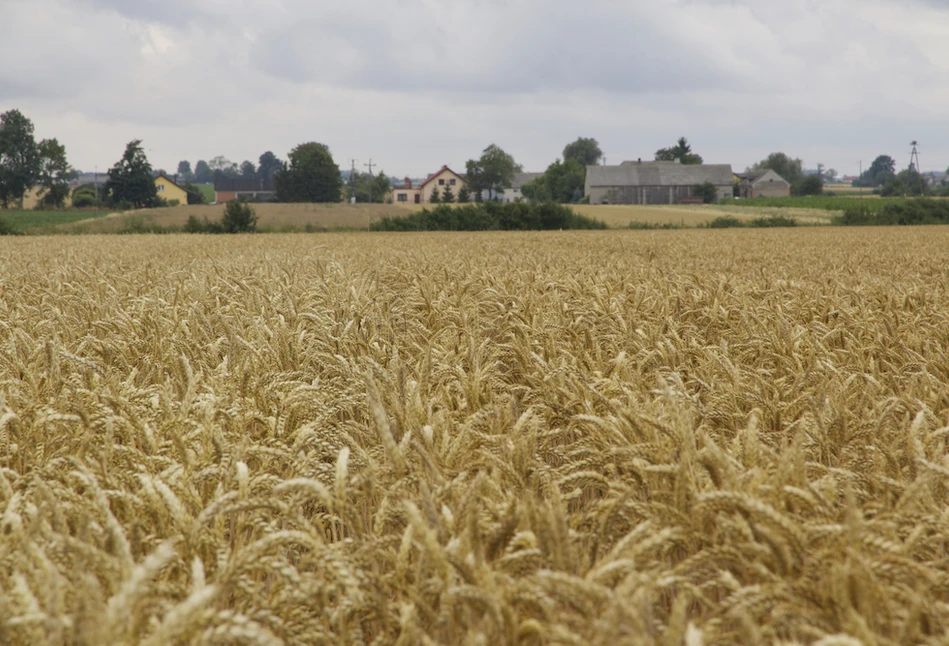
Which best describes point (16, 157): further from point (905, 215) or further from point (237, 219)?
point (905, 215)

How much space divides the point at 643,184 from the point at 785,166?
7076 centimetres

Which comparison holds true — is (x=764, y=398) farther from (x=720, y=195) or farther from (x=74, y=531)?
(x=720, y=195)

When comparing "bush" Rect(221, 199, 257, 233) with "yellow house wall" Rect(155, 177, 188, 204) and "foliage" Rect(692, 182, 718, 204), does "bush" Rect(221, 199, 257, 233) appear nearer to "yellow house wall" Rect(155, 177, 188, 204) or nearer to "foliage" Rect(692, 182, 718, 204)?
"foliage" Rect(692, 182, 718, 204)

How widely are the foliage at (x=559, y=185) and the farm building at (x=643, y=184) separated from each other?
1169 cm

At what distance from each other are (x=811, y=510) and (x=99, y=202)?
10096 cm

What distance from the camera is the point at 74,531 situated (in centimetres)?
247

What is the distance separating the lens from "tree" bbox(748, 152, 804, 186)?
507ft

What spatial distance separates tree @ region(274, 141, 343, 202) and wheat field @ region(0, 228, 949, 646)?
9354cm

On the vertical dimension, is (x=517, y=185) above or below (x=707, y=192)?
above

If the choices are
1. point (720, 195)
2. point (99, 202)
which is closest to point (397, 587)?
point (99, 202)

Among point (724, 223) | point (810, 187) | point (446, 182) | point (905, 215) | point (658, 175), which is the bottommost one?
point (724, 223)

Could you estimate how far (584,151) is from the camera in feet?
515

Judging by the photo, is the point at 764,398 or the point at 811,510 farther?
the point at 764,398

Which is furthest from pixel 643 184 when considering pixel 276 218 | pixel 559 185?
pixel 276 218
